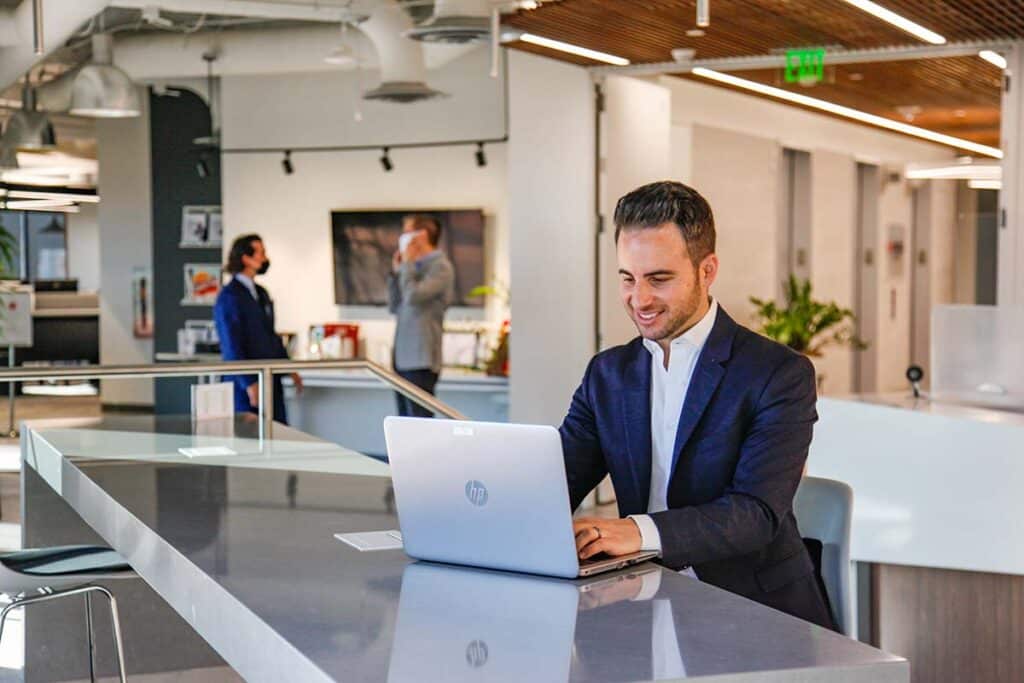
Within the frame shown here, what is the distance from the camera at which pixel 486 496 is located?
228 centimetres

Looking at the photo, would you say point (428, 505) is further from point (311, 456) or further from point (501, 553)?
point (311, 456)

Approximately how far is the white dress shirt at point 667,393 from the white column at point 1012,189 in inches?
196

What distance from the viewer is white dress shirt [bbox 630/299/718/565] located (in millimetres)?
2750

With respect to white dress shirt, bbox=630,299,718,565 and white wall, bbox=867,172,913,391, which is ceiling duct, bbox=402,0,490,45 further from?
white wall, bbox=867,172,913,391

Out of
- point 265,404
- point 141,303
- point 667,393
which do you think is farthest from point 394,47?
point 667,393

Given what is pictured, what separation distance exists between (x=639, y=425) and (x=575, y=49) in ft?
17.6

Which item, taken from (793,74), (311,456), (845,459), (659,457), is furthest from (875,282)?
(659,457)

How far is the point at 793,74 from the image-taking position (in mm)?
8609

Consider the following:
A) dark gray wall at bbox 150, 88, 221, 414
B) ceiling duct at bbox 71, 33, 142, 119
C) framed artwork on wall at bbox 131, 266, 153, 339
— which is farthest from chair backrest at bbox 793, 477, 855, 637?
framed artwork on wall at bbox 131, 266, 153, 339

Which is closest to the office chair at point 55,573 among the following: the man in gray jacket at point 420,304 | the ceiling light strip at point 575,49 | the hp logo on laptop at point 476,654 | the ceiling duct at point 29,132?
the hp logo on laptop at point 476,654

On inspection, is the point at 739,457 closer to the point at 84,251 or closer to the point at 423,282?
the point at 423,282

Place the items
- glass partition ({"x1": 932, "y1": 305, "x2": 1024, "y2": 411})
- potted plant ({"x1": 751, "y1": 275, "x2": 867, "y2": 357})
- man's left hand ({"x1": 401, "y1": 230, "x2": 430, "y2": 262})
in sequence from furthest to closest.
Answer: potted plant ({"x1": 751, "y1": 275, "x2": 867, "y2": 357})
man's left hand ({"x1": 401, "y1": 230, "x2": 430, "y2": 262})
glass partition ({"x1": 932, "y1": 305, "x2": 1024, "y2": 411})

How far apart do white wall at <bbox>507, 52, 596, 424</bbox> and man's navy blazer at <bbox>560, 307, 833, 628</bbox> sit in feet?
19.3

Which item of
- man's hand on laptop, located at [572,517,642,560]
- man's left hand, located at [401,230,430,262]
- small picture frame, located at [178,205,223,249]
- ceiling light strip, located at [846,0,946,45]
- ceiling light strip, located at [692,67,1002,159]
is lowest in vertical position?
man's hand on laptop, located at [572,517,642,560]
